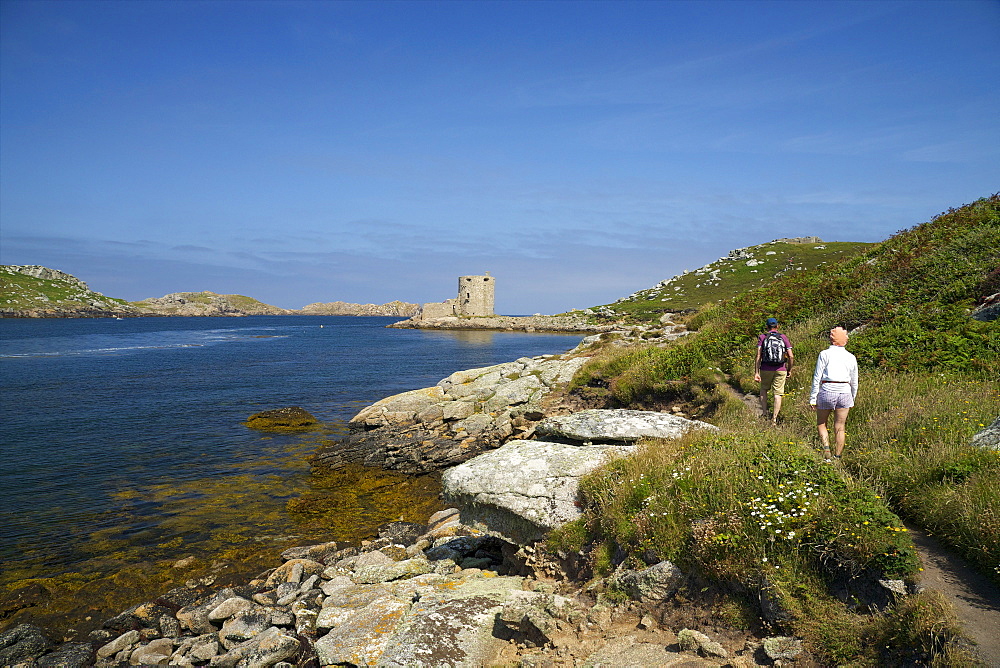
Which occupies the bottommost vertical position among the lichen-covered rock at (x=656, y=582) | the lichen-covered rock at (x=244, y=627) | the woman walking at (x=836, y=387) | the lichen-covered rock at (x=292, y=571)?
the lichen-covered rock at (x=292, y=571)

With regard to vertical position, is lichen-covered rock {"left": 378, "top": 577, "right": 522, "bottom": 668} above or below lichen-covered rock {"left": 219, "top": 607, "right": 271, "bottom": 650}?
above

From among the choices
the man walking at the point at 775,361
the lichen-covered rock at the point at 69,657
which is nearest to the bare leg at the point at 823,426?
the man walking at the point at 775,361

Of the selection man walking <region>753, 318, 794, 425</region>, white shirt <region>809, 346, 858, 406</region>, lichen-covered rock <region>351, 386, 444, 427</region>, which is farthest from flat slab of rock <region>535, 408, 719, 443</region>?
lichen-covered rock <region>351, 386, 444, 427</region>

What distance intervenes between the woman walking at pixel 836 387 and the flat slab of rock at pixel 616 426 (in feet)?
6.12

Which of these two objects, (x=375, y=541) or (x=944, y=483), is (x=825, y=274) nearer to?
(x=944, y=483)

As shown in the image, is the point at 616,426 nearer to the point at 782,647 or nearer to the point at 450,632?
the point at 450,632

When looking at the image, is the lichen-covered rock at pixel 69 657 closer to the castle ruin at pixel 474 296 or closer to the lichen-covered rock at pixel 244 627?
the lichen-covered rock at pixel 244 627

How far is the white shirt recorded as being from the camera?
9.34 m

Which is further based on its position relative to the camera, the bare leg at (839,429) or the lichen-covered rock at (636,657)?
the bare leg at (839,429)

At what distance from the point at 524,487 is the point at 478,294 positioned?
127 metres

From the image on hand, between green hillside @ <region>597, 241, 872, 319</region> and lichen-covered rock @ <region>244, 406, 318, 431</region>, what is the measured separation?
6211cm

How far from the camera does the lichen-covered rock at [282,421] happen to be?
27219 mm

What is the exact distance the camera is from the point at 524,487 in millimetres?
9164

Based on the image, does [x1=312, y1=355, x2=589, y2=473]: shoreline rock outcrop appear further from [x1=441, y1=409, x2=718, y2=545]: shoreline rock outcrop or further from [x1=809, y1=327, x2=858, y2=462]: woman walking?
[x1=809, y1=327, x2=858, y2=462]: woman walking
